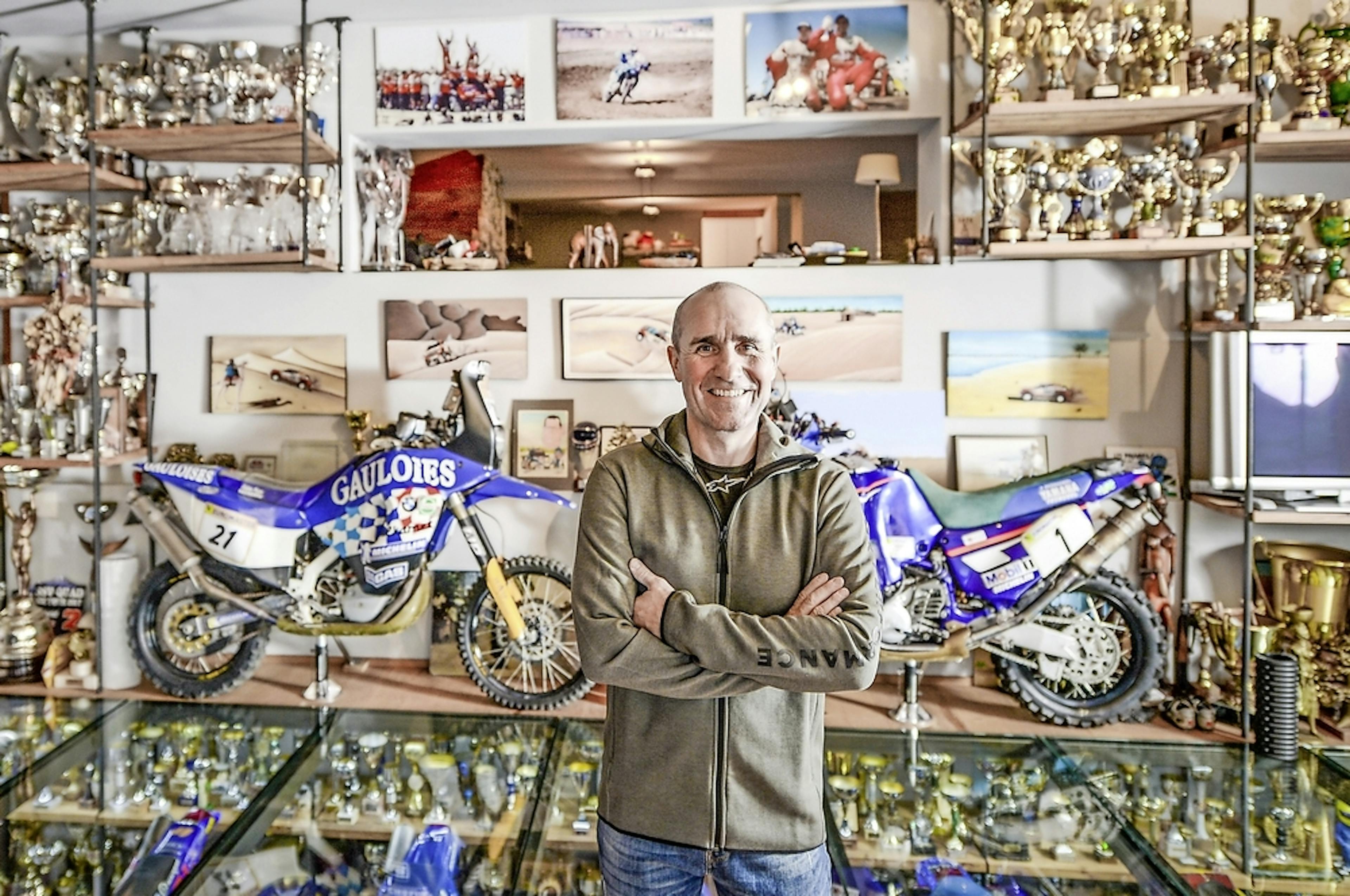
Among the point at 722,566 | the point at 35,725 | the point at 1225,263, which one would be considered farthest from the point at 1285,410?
the point at 35,725

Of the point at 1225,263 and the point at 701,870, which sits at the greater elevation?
the point at 1225,263

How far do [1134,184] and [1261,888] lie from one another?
6.75 feet

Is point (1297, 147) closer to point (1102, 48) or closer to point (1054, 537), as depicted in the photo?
point (1102, 48)

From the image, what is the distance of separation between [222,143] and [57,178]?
0.66 metres

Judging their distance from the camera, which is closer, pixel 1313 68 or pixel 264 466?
pixel 1313 68

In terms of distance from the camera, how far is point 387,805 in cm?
245

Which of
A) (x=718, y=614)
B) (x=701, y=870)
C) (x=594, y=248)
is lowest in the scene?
(x=701, y=870)

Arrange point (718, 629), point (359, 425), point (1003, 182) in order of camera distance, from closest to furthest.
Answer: point (718, 629)
point (1003, 182)
point (359, 425)

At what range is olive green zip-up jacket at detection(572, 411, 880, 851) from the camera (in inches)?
58.9

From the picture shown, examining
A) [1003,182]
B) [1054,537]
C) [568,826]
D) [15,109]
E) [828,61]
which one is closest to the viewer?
[568,826]

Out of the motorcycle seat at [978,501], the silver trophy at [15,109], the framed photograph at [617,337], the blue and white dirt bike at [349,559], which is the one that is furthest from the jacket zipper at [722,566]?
the silver trophy at [15,109]

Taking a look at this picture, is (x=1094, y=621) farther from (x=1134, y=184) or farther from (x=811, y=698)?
(x=811, y=698)

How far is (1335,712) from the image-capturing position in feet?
9.61

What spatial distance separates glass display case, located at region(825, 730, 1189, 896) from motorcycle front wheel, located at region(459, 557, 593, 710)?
0.92 meters
